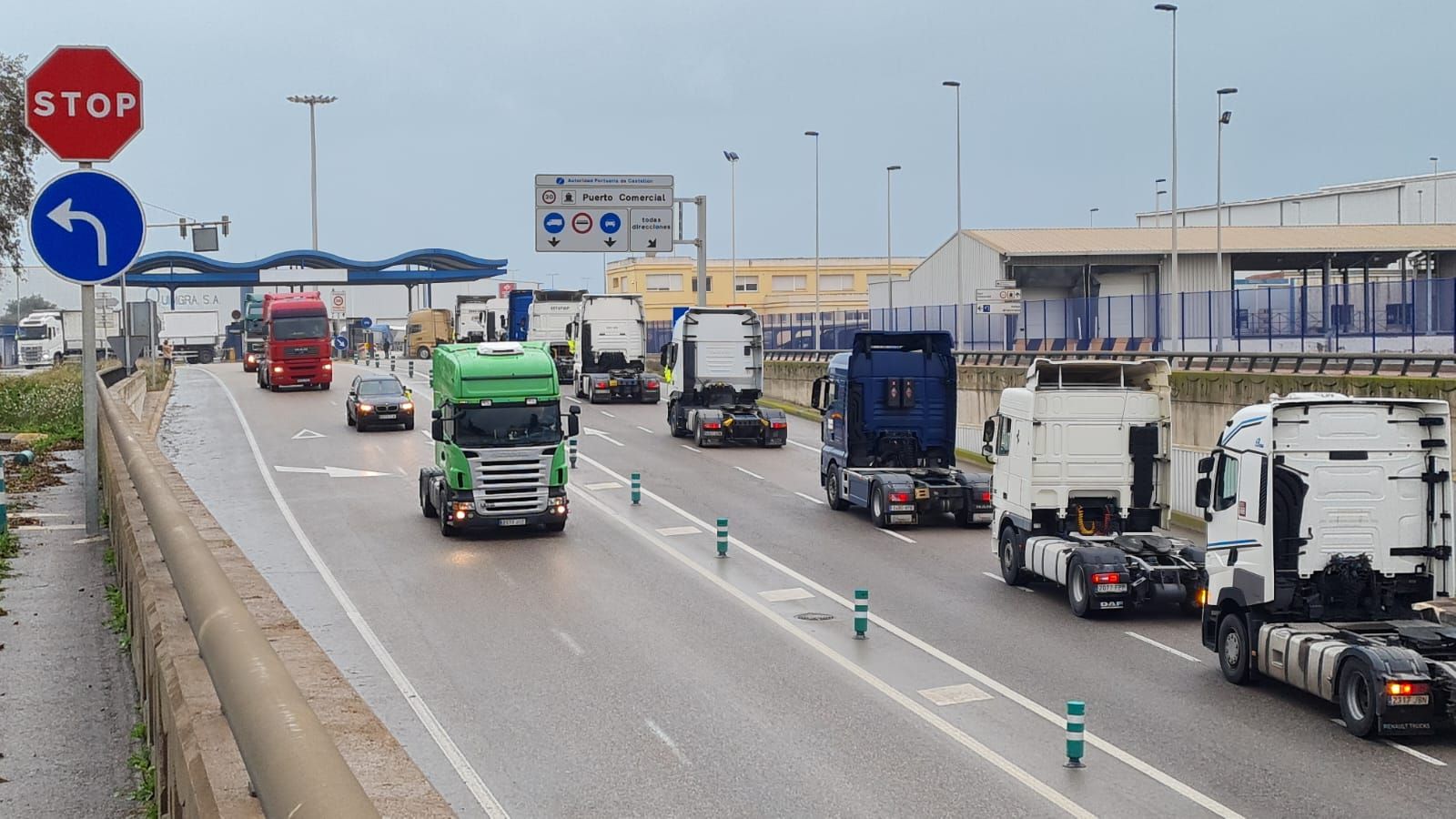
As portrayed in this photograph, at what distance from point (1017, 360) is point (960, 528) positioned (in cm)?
1934

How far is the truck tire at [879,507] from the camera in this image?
28094 millimetres

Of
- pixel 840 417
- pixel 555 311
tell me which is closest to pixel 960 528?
pixel 840 417

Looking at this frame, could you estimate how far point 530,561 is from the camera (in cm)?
2428

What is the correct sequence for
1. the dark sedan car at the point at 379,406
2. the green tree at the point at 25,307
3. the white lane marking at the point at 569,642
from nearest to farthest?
the white lane marking at the point at 569,642, the dark sedan car at the point at 379,406, the green tree at the point at 25,307

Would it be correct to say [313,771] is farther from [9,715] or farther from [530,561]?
[530,561]

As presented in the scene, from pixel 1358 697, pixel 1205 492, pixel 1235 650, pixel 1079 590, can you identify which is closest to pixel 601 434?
pixel 1079 590

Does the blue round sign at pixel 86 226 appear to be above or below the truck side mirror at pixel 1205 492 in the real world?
above

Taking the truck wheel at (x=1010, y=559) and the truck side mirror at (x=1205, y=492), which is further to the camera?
the truck wheel at (x=1010, y=559)

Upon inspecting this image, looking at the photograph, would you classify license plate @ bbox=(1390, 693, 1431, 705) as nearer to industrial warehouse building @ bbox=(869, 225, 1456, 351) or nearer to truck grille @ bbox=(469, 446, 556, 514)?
truck grille @ bbox=(469, 446, 556, 514)

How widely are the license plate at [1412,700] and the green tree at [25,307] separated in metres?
171

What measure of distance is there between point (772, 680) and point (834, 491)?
14.5 m

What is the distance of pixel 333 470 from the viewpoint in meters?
36.2

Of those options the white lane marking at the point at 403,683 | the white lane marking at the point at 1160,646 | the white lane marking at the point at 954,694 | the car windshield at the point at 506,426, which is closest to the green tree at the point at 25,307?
the white lane marking at the point at 403,683

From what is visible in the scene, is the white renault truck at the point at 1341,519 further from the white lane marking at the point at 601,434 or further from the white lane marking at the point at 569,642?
the white lane marking at the point at 601,434
